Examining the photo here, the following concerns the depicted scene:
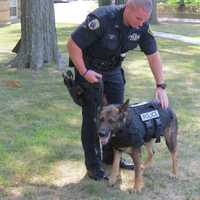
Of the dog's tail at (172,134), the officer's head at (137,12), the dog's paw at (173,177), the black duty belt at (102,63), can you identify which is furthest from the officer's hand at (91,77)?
the dog's paw at (173,177)

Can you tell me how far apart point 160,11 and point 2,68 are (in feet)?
79.9

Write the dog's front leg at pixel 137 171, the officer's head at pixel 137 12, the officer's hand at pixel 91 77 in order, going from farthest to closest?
1. the dog's front leg at pixel 137 171
2. the officer's hand at pixel 91 77
3. the officer's head at pixel 137 12

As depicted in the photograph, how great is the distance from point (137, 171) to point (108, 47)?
1.19 meters

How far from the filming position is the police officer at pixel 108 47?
15.6 feet

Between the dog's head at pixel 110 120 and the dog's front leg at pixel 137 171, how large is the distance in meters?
0.41

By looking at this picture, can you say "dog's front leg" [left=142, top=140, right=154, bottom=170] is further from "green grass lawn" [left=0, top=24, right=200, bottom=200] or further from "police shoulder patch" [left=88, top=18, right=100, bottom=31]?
"police shoulder patch" [left=88, top=18, right=100, bottom=31]

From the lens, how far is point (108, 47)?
4863mm

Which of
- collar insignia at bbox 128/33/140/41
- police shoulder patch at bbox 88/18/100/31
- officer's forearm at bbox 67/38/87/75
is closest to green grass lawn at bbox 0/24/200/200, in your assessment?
officer's forearm at bbox 67/38/87/75

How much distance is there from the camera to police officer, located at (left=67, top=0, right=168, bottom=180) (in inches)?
187

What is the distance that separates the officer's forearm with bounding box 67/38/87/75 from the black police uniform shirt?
0.11ft

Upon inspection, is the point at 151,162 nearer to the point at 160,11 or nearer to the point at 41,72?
the point at 41,72

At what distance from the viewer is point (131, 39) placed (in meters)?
4.90

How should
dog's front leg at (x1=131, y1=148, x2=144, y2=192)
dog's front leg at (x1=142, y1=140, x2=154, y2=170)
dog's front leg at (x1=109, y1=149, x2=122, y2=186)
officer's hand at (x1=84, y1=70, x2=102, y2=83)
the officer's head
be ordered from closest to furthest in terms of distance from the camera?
1. the officer's head
2. officer's hand at (x1=84, y1=70, x2=102, y2=83)
3. dog's front leg at (x1=131, y1=148, x2=144, y2=192)
4. dog's front leg at (x1=109, y1=149, x2=122, y2=186)
5. dog's front leg at (x1=142, y1=140, x2=154, y2=170)

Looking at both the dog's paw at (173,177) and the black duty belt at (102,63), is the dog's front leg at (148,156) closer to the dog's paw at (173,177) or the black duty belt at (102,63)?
the dog's paw at (173,177)
